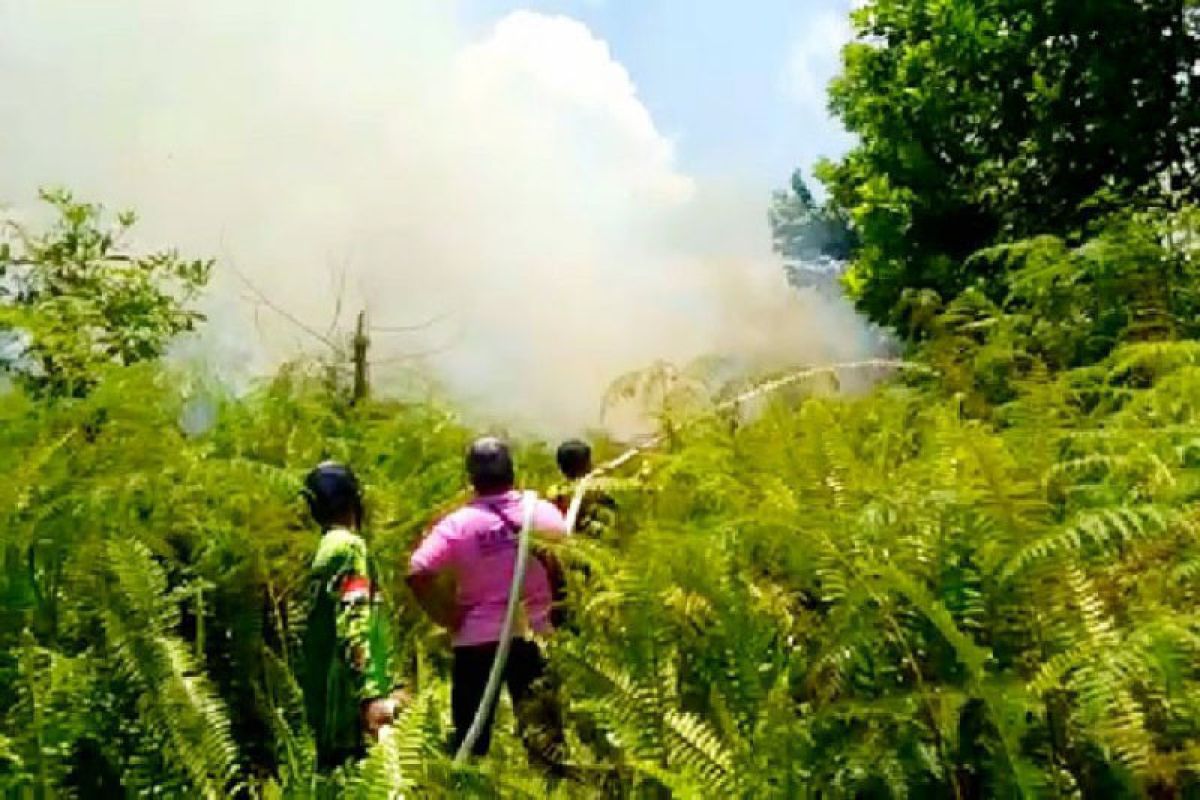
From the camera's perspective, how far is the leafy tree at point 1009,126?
1811 cm

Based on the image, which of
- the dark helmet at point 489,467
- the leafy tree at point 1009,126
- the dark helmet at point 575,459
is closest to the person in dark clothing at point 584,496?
the dark helmet at point 575,459

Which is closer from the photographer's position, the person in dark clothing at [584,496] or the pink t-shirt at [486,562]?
the person in dark clothing at [584,496]

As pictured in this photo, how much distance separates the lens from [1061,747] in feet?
10.3

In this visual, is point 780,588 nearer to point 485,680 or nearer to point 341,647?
point 341,647

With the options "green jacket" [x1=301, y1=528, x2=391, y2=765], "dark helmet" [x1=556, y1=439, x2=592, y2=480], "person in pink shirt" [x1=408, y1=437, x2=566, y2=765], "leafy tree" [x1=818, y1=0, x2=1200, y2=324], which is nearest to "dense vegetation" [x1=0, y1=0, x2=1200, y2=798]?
"green jacket" [x1=301, y1=528, x2=391, y2=765]

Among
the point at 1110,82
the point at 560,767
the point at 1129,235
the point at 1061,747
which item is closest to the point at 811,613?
the point at 1061,747

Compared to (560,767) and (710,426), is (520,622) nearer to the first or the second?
(710,426)

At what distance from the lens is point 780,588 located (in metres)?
3.77

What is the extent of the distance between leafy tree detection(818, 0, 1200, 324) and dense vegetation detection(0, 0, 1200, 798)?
11568 millimetres

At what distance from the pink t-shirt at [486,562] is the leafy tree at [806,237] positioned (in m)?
19.0

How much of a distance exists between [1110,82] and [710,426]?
13822 mm

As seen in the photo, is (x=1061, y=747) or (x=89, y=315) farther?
(x=89, y=315)

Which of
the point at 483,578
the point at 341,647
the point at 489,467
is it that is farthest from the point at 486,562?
the point at 341,647

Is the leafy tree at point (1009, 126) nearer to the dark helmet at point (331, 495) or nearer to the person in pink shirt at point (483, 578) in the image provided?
the person in pink shirt at point (483, 578)
